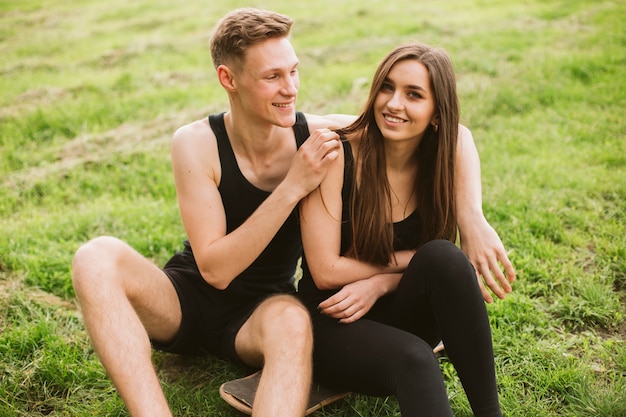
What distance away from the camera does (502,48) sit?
8.41 metres

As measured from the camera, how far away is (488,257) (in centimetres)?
275

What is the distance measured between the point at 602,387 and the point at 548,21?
8.51 metres

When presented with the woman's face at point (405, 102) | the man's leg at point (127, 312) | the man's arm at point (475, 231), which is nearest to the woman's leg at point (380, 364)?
the man's arm at point (475, 231)

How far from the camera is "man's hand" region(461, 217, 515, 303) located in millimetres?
2711

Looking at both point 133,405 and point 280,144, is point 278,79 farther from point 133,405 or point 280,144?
point 133,405

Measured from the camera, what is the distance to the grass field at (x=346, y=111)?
10.1ft

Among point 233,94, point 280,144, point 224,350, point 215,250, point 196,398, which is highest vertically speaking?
point 233,94

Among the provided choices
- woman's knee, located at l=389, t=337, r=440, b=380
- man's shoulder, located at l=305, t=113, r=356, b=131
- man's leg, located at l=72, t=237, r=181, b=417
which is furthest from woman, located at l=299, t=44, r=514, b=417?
man's leg, located at l=72, t=237, r=181, b=417

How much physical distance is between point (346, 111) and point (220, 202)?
386 cm

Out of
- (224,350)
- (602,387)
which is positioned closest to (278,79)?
(224,350)

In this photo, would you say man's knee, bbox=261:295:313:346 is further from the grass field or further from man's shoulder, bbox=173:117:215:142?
man's shoulder, bbox=173:117:215:142

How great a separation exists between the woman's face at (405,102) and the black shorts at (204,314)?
1.06 m

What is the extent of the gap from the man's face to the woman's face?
446 mm

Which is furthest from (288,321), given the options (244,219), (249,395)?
(244,219)
